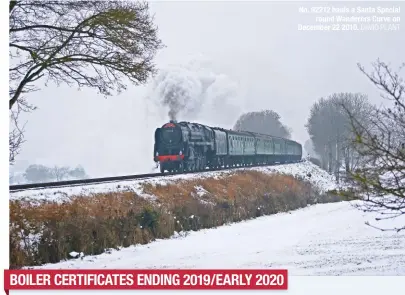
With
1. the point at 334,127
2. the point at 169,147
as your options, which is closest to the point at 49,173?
the point at 169,147

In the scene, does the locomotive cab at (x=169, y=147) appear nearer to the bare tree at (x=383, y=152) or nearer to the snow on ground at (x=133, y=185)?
the snow on ground at (x=133, y=185)

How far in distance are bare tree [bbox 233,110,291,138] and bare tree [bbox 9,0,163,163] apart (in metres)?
1.36

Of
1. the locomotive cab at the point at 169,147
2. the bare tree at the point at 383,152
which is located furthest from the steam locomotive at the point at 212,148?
the bare tree at the point at 383,152

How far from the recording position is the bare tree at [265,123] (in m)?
6.78

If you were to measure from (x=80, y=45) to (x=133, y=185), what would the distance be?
2091 mm

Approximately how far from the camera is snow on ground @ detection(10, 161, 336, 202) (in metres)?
6.34

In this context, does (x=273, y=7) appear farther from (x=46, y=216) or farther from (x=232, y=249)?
(x=46, y=216)

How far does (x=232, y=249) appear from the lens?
6.07 m

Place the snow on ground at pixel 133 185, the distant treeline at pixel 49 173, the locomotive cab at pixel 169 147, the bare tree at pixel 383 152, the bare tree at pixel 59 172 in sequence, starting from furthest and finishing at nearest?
the locomotive cab at pixel 169 147 → the bare tree at pixel 59 172 → the distant treeline at pixel 49 173 → the snow on ground at pixel 133 185 → the bare tree at pixel 383 152

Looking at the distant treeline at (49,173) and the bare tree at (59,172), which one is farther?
the bare tree at (59,172)

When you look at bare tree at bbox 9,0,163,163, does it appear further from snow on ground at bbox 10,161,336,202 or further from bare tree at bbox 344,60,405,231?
bare tree at bbox 344,60,405,231

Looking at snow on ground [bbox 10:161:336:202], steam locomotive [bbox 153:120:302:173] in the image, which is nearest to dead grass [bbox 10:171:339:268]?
snow on ground [bbox 10:161:336:202]

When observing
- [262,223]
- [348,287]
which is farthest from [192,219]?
[348,287]

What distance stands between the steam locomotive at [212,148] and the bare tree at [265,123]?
242 mm
